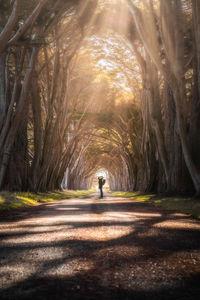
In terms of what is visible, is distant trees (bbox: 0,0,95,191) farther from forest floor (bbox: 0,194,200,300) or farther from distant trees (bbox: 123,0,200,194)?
forest floor (bbox: 0,194,200,300)

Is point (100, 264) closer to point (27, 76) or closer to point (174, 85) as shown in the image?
point (174, 85)

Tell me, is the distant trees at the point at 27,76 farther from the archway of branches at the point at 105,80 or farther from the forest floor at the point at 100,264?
the forest floor at the point at 100,264

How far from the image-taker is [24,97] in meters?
12.2

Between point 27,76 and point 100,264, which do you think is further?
point 27,76

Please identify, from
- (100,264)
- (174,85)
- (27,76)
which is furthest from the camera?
(27,76)

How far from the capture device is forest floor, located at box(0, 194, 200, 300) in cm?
204

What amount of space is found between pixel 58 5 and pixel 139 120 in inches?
522

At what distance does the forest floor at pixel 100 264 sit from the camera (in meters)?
2.04

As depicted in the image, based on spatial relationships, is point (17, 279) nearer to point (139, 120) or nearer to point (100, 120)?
point (139, 120)

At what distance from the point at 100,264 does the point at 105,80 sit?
21.8 m

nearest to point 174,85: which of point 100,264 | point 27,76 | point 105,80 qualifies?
point 27,76

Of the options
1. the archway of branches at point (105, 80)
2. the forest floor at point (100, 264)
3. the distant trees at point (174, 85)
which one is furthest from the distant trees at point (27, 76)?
the forest floor at point (100, 264)

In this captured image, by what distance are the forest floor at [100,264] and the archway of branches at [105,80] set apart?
18.5 feet

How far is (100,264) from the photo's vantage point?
8.98 feet
